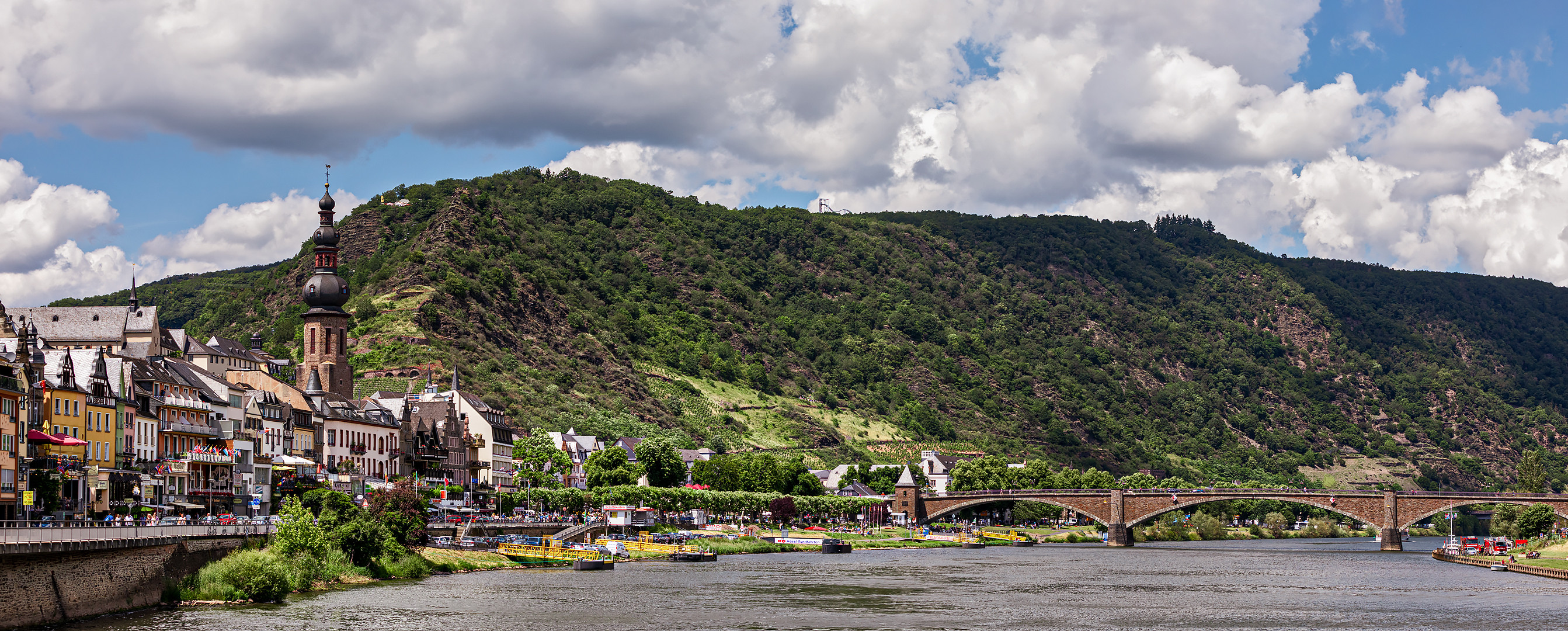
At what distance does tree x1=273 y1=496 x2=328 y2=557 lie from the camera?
274 ft

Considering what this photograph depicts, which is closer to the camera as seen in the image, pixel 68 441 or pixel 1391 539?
pixel 68 441

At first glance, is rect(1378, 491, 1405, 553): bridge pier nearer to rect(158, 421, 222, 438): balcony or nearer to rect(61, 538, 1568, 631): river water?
rect(61, 538, 1568, 631): river water

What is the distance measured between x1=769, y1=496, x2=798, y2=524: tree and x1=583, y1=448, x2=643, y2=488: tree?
2075 cm

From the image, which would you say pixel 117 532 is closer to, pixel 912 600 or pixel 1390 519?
pixel 912 600

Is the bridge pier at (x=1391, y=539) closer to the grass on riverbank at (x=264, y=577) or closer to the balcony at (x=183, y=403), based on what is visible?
the grass on riverbank at (x=264, y=577)

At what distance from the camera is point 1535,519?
168m

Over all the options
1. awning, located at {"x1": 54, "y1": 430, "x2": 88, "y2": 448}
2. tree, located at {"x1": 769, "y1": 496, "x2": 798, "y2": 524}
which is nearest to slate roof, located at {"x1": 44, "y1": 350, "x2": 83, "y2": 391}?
awning, located at {"x1": 54, "y1": 430, "x2": 88, "y2": 448}

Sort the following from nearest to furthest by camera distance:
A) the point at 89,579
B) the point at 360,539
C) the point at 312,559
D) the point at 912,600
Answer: the point at 89,579, the point at 312,559, the point at 360,539, the point at 912,600

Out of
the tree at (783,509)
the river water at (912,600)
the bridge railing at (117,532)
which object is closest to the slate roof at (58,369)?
the bridge railing at (117,532)

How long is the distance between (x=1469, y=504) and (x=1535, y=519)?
39.4ft

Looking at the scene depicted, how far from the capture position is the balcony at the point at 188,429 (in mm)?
100188

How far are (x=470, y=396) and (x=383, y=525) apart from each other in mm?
81285

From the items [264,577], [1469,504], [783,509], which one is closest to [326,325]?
[783,509]

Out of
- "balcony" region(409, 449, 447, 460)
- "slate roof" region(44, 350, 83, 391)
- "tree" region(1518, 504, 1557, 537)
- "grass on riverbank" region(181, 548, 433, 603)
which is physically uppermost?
"slate roof" region(44, 350, 83, 391)
